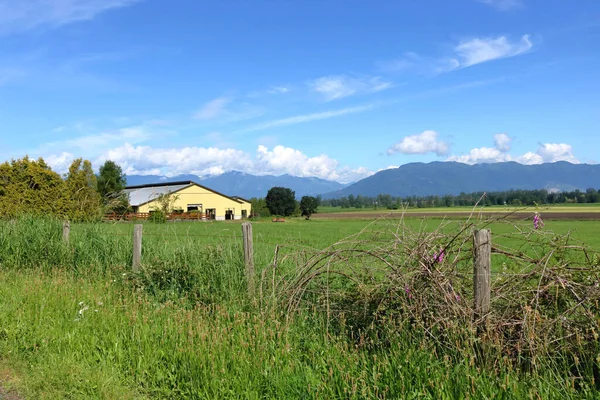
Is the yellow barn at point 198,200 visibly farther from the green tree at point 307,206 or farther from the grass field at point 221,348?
the grass field at point 221,348

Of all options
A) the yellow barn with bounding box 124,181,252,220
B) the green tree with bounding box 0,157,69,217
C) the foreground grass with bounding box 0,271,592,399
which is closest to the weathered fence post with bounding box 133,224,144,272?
the foreground grass with bounding box 0,271,592,399

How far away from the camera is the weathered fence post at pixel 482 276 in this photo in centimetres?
480

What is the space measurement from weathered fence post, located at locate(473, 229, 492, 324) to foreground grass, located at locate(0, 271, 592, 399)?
620 millimetres

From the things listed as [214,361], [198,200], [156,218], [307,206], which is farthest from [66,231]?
[307,206]

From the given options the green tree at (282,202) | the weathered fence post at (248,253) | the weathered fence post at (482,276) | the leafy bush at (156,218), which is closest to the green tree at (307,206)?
the green tree at (282,202)

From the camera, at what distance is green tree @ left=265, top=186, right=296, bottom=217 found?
4006 inches

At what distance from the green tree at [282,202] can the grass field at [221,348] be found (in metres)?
92.8

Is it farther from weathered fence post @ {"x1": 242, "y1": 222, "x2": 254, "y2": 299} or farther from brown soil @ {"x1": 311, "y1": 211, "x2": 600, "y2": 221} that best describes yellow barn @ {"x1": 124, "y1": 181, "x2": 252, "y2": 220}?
weathered fence post @ {"x1": 242, "y1": 222, "x2": 254, "y2": 299}

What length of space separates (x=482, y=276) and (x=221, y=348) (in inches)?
111

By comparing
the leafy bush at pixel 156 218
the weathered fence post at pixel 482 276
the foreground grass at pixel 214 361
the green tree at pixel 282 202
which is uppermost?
the green tree at pixel 282 202

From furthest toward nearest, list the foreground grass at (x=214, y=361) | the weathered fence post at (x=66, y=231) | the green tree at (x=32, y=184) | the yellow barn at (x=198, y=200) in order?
the yellow barn at (x=198, y=200) < the green tree at (x=32, y=184) < the weathered fence post at (x=66, y=231) < the foreground grass at (x=214, y=361)

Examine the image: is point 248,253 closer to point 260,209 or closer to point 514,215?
point 514,215

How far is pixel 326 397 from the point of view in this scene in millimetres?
4195


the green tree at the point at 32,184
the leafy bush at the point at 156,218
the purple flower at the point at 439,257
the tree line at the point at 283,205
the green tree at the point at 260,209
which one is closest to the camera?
the purple flower at the point at 439,257
